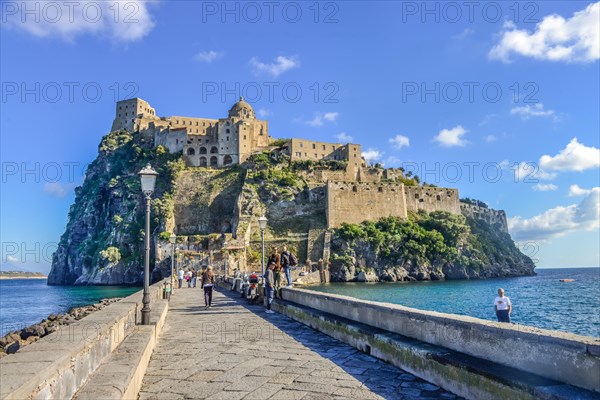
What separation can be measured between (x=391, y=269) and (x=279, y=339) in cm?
5500

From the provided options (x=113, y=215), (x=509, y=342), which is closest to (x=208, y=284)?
(x=509, y=342)

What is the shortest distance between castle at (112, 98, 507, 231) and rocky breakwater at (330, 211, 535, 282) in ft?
9.49

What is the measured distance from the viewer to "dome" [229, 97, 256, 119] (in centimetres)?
8362

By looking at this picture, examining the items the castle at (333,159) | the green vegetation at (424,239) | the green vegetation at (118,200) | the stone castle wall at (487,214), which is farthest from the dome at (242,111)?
the stone castle wall at (487,214)

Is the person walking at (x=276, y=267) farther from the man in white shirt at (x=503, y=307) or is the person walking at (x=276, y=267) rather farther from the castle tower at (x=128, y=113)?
the castle tower at (x=128, y=113)

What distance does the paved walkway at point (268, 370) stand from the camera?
440 cm

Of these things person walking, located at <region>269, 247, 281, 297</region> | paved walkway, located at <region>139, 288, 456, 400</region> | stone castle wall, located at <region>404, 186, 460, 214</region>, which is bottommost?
paved walkway, located at <region>139, 288, 456, 400</region>

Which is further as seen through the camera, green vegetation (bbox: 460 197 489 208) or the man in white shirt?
green vegetation (bbox: 460 197 489 208)

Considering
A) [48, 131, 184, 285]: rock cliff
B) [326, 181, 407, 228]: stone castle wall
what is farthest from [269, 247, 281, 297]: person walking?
[48, 131, 184, 285]: rock cliff

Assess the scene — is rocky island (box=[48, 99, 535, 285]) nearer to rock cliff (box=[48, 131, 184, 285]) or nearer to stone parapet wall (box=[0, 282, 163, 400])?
rock cliff (box=[48, 131, 184, 285])

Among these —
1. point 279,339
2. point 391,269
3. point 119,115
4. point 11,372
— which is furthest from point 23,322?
point 119,115

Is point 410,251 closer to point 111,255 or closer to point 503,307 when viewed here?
point 111,255

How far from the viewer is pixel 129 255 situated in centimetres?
6612

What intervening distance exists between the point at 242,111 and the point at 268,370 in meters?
81.9
